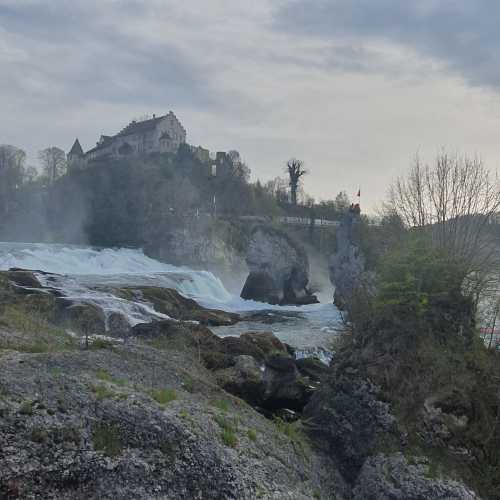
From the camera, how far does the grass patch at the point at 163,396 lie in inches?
333

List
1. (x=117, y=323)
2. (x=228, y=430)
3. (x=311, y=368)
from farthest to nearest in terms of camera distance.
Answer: (x=117, y=323) → (x=311, y=368) → (x=228, y=430)

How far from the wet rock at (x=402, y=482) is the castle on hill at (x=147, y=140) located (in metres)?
74.8

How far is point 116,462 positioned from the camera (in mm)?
6809

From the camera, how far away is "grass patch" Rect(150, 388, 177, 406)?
27.8ft

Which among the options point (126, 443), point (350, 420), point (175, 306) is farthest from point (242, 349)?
point (126, 443)

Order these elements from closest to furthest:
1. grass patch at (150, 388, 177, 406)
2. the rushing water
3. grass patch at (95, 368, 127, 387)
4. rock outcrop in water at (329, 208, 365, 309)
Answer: grass patch at (150, 388, 177, 406) → grass patch at (95, 368, 127, 387) → the rushing water → rock outcrop in water at (329, 208, 365, 309)

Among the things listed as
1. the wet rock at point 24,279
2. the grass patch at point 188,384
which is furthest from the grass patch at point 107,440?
the wet rock at point 24,279

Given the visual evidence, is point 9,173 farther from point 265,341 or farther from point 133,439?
point 133,439

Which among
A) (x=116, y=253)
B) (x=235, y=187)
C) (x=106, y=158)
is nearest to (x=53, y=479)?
(x=116, y=253)

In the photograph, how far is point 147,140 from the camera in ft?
276

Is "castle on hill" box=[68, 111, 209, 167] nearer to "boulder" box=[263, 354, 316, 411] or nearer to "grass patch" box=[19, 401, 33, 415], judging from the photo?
"boulder" box=[263, 354, 316, 411]

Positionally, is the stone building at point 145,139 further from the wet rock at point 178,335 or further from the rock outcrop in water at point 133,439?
the rock outcrop in water at point 133,439

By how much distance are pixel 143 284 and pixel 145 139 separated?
52247 millimetres

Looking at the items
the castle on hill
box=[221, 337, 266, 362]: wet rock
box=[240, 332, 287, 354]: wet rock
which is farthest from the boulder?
the castle on hill
